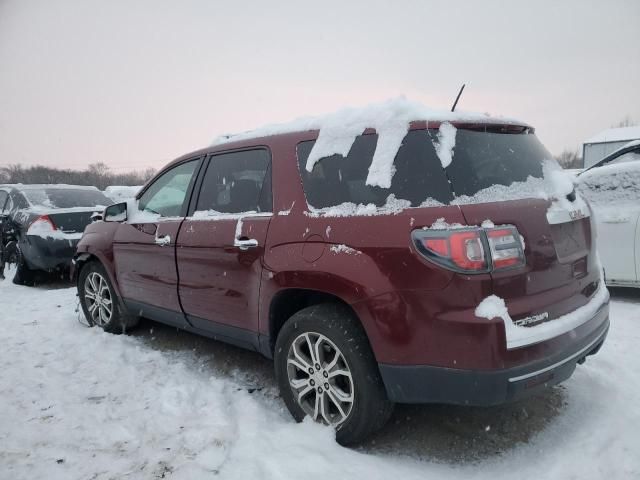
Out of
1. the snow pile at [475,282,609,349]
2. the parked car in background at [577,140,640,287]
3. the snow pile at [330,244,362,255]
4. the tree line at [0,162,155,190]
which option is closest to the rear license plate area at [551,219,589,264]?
the snow pile at [475,282,609,349]

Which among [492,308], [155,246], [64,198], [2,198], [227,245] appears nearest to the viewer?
[492,308]

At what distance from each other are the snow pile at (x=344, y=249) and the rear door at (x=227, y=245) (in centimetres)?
58

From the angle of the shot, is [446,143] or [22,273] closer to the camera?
[446,143]

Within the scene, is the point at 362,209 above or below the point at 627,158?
above

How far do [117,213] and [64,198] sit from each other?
411 cm

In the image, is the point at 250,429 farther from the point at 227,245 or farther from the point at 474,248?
the point at 474,248

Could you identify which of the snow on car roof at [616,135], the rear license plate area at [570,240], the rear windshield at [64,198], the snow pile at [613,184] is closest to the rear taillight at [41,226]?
the rear windshield at [64,198]

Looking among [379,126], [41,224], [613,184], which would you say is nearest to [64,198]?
[41,224]

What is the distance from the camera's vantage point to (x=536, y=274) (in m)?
2.08

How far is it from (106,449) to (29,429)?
24.6 inches

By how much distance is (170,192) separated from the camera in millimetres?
3840

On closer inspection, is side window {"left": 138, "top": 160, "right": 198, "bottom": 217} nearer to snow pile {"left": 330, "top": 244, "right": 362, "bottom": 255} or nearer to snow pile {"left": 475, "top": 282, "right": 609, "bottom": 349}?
snow pile {"left": 330, "top": 244, "right": 362, "bottom": 255}

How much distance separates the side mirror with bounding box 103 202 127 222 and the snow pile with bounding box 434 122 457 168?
10.0 ft

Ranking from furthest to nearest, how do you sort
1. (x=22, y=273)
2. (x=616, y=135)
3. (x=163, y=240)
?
1. (x=616, y=135)
2. (x=22, y=273)
3. (x=163, y=240)
